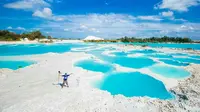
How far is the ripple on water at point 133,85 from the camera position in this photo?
1466 cm

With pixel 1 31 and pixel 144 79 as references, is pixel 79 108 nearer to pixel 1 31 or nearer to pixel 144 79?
pixel 144 79

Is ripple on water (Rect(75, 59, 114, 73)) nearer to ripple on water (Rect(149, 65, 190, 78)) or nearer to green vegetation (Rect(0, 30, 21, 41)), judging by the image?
ripple on water (Rect(149, 65, 190, 78))

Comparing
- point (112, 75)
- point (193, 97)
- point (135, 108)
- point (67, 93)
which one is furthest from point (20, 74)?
point (193, 97)

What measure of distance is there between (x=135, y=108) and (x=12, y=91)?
27.7 feet

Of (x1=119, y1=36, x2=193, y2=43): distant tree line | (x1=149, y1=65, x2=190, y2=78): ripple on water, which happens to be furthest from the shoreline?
(x1=119, y1=36, x2=193, y2=43): distant tree line

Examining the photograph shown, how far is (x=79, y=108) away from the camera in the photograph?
10.3 meters

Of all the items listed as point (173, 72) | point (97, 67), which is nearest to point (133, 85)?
point (173, 72)

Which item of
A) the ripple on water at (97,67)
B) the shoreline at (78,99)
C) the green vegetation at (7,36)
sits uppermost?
the green vegetation at (7,36)

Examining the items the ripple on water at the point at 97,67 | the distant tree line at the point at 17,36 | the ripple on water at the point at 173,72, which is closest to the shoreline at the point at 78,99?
the ripple on water at the point at 173,72

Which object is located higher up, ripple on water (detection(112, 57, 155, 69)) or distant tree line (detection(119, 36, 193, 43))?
distant tree line (detection(119, 36, 193, 43))

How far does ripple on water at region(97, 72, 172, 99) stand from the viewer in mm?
14664

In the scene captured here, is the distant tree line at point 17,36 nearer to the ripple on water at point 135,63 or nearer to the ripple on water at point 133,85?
the ripple on water at point 135,63

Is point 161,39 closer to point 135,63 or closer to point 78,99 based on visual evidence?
point 135,63

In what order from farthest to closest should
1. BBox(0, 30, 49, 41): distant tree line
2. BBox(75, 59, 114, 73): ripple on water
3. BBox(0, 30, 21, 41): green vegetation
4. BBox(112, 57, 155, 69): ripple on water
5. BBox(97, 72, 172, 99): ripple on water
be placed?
BBox(0, 30, 49, 41): distant tree line < BBox(0, 30, 21, 41): green vegetation < BBox(112, 57, 155, 69): ripple on water < BBox(75, 59, 114, 73): ripple on water < BBox(97, 72, 172, 99): ripple on water
